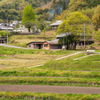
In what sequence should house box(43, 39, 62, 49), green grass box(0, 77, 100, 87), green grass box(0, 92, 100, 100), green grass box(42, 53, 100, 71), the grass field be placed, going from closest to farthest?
green grass box(0, 92, 100, 100) → the grass field → green grass box(0, 77, 100, 87) → green grass box(42, 53, 100, 71) → house box(43, 39, 62, 49)

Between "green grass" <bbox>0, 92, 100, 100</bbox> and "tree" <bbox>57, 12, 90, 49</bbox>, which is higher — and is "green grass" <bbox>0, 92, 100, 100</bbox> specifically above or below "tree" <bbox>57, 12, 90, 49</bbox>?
below

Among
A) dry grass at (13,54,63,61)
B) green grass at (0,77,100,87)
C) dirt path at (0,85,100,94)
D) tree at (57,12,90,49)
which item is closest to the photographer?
dirt path at (0,85,100,94)

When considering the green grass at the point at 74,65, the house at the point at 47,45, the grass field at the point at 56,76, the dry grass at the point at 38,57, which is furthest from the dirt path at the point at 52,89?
the house at the point at 47,45

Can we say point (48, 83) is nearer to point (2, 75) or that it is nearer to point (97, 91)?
point (97, 91)

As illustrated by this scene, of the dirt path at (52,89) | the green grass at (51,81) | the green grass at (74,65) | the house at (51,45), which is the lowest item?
the dirt path at (52,89)

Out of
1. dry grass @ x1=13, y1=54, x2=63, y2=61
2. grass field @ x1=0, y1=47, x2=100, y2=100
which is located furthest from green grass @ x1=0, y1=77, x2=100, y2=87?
dry grass @ x1=13, y1=54, x2=63, y2=61

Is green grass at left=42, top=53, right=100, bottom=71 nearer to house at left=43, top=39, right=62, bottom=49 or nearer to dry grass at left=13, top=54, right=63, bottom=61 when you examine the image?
dry grass at left=13, top=54, right=63, bottom=61

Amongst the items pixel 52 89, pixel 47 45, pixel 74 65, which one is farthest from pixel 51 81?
pixel 47 45

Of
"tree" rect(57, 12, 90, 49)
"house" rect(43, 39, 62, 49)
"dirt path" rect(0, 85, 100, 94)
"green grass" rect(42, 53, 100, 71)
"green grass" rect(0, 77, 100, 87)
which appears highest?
"tree" rect(57, 12, 90, 49)

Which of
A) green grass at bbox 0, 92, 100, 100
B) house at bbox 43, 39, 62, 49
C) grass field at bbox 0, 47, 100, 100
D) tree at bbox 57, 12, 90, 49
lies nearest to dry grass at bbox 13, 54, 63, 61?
grass field at bbox 0, 47, 100, 100

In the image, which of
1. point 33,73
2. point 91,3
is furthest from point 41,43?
point 91,3

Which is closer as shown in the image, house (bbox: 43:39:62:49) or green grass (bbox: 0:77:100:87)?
green grass (bbox: 0:77:100:87)

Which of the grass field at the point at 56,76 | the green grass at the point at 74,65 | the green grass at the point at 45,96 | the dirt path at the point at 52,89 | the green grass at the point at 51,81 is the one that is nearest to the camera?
the green grass at the point at 45,96

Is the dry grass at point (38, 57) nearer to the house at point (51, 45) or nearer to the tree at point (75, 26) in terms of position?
the tree at point (75, 26)
